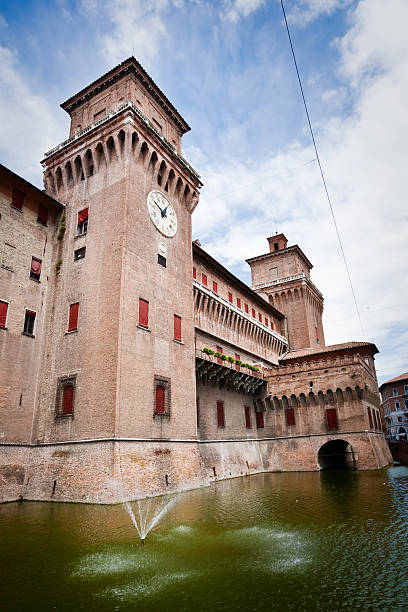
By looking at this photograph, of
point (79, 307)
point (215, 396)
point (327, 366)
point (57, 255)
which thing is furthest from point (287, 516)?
point (327, 366)

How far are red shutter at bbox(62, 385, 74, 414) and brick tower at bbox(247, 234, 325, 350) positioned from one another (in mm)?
31019

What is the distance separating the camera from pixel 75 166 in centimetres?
2473

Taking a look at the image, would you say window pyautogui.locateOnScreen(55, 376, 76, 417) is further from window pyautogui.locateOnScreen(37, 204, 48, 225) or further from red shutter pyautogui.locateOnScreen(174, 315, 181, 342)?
window pyautogui.locateOnScreen(37, 204, 48, 225)

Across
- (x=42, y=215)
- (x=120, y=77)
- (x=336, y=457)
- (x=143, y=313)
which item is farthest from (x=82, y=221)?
(x=336, y=457)

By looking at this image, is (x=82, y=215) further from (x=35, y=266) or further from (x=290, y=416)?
(x=290, y=416)

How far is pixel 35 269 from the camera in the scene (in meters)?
22.5

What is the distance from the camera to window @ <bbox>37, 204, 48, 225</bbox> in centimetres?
2356

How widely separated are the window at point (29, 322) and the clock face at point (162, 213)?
8.48m

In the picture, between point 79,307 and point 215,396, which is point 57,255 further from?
point 215,396

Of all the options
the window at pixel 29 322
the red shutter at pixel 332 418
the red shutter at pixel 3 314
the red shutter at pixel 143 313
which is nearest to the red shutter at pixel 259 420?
the red shutter at pixel 332 418

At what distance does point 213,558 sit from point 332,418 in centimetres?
2551

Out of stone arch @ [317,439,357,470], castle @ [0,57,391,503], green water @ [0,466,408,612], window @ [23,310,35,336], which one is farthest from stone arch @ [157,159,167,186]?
stone arch @ [317,439,357,470]

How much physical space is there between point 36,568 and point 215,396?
69.9 ft

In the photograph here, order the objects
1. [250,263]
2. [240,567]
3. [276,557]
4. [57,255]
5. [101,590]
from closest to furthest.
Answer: [101,590] → [240,567] → [276,557] → [57,255] → [250,263]
